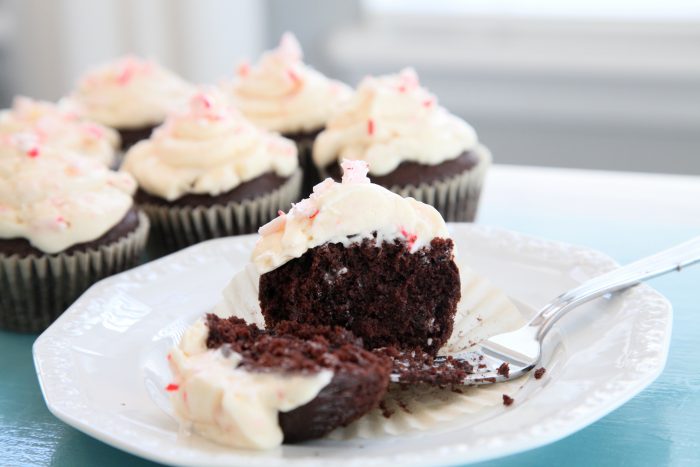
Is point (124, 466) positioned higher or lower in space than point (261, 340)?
lower

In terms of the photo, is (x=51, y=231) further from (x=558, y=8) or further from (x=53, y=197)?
(x=558, y=8)

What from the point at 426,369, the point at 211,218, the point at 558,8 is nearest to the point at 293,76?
the point at 211,218

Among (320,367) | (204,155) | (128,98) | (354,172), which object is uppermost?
(354,172)

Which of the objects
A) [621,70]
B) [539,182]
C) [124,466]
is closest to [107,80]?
[539,182]

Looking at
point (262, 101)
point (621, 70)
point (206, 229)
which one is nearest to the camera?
point (206, 229)

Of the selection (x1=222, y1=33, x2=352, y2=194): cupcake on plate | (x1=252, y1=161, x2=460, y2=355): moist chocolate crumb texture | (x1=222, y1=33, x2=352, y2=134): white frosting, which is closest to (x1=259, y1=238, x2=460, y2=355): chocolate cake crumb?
(x1=252, y1=161, x2=460, y2=355): moist chocolate crumb texture

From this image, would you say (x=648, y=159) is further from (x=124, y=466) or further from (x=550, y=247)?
(x=124, y=466)

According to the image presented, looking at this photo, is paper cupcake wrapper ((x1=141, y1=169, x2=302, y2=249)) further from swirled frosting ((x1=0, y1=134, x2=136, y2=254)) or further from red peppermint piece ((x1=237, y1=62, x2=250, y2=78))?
red peppermint piece ((x1=237, y1=62, x2=250, y2=78))
